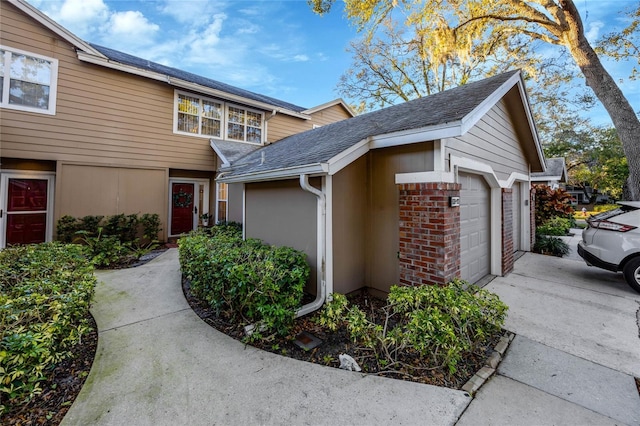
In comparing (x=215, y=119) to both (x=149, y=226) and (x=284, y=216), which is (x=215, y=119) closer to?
(x=149, y=226)

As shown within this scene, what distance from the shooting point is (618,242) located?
196 inches

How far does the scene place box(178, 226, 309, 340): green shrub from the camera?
127 inches

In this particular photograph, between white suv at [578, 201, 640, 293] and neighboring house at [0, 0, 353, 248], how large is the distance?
1056 cm

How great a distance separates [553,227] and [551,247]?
3401mm

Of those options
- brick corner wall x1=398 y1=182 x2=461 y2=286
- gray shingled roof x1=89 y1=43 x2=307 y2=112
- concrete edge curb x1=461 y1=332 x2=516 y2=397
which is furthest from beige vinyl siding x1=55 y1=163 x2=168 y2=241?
concrete edge curb x1=461 y1=332 x2=516 y2=397

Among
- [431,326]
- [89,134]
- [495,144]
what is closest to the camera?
[431,326]

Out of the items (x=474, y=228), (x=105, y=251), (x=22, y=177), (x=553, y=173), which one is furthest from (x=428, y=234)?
(x=553, y=173)

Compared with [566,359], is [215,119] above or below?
above

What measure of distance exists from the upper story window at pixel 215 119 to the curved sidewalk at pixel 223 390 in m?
8.11

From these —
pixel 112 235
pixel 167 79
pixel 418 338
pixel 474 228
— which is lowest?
pixel 418 338

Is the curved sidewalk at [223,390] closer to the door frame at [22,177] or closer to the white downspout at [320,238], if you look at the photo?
the white downspout at [320,238]

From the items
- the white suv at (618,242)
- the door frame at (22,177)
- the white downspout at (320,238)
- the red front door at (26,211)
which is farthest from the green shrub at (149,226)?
the white suv at (618,242)

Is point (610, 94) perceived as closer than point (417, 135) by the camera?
No

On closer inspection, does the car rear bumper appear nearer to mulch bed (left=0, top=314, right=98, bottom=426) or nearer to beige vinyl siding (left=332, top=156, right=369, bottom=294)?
beige vinyl siding (left=332, top=156, right=369, bottom=294)
